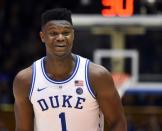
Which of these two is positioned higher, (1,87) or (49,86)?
(49,86)

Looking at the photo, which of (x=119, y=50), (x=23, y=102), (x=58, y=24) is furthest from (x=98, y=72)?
(x=119, y=50)

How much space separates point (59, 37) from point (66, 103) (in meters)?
0.42

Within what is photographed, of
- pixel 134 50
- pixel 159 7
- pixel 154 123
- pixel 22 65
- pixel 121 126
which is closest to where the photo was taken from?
pixel 121 126

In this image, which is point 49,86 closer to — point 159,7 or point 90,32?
point 159,7

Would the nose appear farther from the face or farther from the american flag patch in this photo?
the american flag patch

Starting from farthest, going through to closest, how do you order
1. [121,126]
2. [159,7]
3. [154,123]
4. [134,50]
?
[134,50] → [154,123] → [159,7] → [121,126]

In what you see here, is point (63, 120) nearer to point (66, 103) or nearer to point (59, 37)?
point (66, 103)

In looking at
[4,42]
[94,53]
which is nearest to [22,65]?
[4,42]

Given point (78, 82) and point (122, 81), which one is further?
point (122, 81)

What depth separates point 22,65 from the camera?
1112 centimetres

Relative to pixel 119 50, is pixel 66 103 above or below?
above

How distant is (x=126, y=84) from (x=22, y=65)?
262 centimetres

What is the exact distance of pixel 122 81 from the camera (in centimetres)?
883

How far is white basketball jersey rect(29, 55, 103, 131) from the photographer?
4.28 m
